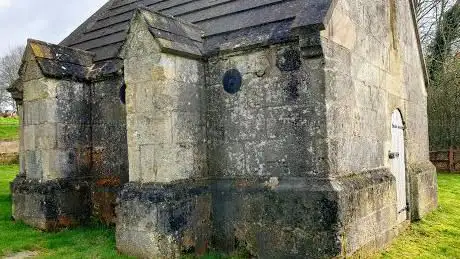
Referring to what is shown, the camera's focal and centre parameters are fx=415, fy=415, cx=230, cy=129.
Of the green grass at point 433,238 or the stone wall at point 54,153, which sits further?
the stone wall at point 54,153

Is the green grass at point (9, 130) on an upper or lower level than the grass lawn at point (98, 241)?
upper

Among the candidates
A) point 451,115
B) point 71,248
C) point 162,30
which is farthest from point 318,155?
point 451,115

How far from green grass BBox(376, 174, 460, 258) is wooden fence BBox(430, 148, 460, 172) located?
10.5 meters

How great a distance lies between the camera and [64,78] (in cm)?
742

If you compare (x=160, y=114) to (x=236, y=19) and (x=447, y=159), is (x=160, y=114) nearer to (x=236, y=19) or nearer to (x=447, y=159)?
(x=236, y=19)

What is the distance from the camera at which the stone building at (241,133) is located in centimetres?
518

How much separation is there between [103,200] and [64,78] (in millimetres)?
2297

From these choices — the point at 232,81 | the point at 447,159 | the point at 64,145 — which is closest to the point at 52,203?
the point at 64,145

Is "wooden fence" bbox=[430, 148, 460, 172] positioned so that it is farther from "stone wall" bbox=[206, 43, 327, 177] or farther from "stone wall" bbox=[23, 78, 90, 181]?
"stone wall" bbox=[23, 78, 90, 181]

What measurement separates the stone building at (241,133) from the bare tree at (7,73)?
50.8m

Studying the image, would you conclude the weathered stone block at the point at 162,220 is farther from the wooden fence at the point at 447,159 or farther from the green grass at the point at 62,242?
the wooden fence at the point at 447,159

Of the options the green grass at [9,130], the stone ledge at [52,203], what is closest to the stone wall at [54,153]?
the stone ledge at [52,203]

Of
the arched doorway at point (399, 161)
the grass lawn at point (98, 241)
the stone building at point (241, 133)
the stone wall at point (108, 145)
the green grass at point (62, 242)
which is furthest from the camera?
Result: the arched doorway at point (399, 161)

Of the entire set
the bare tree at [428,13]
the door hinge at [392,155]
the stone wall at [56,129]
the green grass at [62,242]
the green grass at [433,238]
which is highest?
the bare tree at [428,13]
